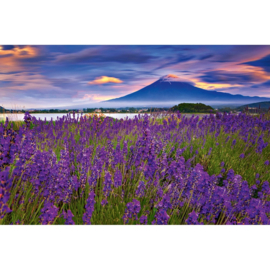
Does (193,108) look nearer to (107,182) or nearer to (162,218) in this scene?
(107,182)

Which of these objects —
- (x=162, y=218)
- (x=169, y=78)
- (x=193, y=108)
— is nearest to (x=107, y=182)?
(x=162, y=218)

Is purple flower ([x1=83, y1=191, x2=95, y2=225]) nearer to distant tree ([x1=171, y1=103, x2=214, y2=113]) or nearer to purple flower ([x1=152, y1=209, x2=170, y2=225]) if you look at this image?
purple flower ([x1=152, y1=209, x2=170, y2=225])

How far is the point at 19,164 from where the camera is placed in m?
1.97

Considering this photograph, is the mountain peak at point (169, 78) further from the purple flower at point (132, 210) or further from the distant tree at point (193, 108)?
the purple flower at point (132, 210)

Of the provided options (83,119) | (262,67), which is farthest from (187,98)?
(83,119)

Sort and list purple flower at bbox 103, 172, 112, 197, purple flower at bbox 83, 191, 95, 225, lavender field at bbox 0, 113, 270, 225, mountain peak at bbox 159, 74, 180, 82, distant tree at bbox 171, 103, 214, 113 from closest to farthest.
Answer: purple flower at bbox 83, 191, 95, 225
lavender field at bbox 0, 113, 270, 225
purple flower at bbox 103, 172, 112, 197
mountain peak at bbox 159, 74, 180, 82
distant tree at bbox 171, 103, 214, 113

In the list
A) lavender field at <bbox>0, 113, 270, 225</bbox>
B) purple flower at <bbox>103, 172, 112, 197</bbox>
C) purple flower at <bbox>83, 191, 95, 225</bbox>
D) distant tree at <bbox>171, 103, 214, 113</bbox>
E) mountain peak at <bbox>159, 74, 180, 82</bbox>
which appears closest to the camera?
purple flower at <bbox>83, 191, 95, 225</bbox>

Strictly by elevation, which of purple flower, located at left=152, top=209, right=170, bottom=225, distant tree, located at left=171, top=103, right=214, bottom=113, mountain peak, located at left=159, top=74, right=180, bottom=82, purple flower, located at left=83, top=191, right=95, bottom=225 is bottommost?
purple flower, located at left=152, top=209, right=170, bottom=225

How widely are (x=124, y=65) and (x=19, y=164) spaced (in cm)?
329

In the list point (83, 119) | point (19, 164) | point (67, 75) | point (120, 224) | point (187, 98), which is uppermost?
point (67, 75)

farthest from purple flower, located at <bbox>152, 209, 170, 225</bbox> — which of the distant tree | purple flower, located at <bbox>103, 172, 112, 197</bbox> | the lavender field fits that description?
the distant tree

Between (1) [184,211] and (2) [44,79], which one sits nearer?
(1) [184,211]

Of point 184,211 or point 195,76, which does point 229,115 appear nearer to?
point 195,76

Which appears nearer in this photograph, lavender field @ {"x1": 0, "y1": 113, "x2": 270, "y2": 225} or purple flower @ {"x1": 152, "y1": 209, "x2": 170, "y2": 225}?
purple flower @ {"x1": 152, "y1": 209, "x2": 170, "y2": 225}
